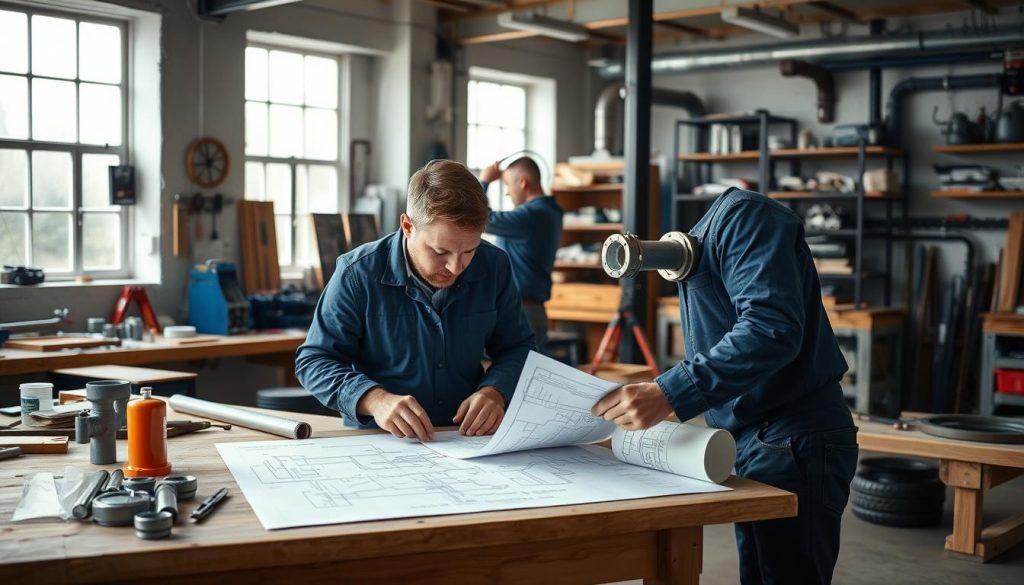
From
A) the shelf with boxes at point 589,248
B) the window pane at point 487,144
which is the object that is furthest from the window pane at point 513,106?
the shelf with boxes at point 589,248

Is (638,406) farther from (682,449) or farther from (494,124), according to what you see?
(494,124)

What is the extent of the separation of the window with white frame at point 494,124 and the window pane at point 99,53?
3031 millimetres

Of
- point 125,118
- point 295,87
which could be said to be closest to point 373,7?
point 295,87

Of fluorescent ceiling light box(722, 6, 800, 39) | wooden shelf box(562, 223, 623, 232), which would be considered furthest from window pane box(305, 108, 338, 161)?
fluorescent ceiling light box(722, 6, 800, 39)

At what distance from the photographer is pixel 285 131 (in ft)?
23.7

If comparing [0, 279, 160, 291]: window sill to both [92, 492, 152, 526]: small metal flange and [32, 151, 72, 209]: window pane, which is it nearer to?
[32, 151, 72, 209]: window pane

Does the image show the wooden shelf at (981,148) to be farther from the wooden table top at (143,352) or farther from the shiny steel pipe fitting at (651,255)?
the shiny steel pipe fitting at (651,255)

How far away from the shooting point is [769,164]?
812cm

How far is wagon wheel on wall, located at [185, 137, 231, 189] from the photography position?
20.6 feet

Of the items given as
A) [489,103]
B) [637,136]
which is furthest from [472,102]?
[637,136]

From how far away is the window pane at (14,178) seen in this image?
226 inches

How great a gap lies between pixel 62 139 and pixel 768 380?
16.8ft

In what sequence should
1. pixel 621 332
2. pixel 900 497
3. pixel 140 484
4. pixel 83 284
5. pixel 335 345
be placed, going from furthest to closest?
pixel 621 332
pixel 83 284
pixel 900 497
pixel 335 345
pixel 140 484

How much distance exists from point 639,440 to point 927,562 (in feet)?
9.30
